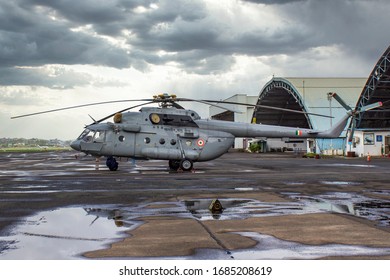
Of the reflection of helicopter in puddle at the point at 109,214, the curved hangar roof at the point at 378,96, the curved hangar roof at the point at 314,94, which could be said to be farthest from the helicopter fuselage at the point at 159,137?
the curved hangar roof at the point at 314,94

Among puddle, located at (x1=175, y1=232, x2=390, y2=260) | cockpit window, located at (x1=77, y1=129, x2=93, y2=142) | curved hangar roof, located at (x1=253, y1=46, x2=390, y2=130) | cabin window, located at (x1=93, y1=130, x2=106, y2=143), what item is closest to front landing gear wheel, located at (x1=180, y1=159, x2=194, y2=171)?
cabin window, located at (x1=93, y1=130, x2=106, y2=143)

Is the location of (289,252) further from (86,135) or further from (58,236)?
(86,135)

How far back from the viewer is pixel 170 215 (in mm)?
9797

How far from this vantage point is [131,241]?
7.13 meters

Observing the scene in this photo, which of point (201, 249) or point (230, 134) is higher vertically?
point (230, 134)

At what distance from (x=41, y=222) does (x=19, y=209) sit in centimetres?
223

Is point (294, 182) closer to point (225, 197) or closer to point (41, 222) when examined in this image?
point (225, 197)

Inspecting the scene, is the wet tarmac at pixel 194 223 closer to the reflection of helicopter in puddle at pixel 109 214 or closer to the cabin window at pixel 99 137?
the reflection of helicopter in puddle at pixel 109 214

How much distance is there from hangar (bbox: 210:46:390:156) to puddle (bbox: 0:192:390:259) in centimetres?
1844

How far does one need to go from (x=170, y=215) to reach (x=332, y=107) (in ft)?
204

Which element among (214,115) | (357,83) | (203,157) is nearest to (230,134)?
(203,157)

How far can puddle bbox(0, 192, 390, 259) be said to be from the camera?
21.1 ft

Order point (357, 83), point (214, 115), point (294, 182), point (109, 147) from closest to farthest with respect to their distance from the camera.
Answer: point (294, 182), point (109, 147), point (357, 83), point (214, 115)

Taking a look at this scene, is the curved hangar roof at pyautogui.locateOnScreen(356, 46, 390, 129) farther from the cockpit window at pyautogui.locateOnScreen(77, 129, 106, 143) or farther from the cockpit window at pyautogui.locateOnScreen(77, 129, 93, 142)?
the cockpit window at pyautogui.locateOnScreen(77, 129, 93, 142)
